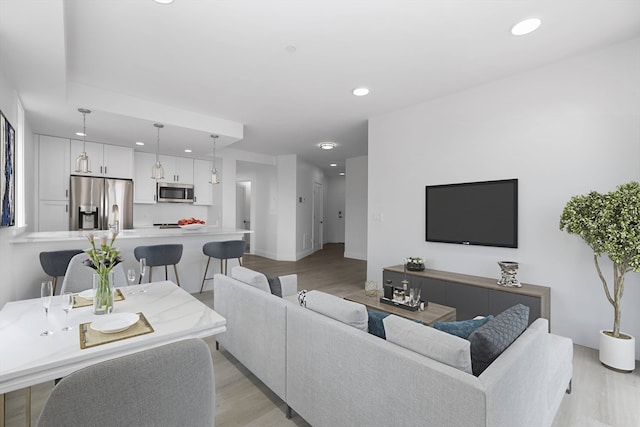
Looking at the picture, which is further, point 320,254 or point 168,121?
point 320,254

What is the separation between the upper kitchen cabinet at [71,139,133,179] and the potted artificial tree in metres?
6.41

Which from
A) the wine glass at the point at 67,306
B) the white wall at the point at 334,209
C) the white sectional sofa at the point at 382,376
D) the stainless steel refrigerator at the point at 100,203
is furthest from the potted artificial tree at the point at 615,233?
the white wall at the point at 334,209

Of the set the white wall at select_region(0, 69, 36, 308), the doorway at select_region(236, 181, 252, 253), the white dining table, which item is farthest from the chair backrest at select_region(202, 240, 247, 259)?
the doorway at select_region(236, 181, 252, 253)

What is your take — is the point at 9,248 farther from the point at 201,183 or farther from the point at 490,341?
the point at 490,341

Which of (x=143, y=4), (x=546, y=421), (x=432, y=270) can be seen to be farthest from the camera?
(x=432, y=270)

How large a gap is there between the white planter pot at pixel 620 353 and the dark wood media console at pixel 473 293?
47cm

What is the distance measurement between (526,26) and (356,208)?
226 inches

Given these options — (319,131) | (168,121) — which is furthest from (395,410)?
(319,131)

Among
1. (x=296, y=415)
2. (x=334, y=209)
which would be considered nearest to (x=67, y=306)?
(x=296, y=415)

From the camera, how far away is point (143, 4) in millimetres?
2070

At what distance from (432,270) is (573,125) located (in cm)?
206

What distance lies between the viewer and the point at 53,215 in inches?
194

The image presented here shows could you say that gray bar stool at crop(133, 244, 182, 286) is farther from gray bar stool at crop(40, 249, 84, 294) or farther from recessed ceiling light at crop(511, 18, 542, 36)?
recessed ceiling light at crop(511, 18, 542, 36)

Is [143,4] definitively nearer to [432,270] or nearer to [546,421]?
[546,421]
